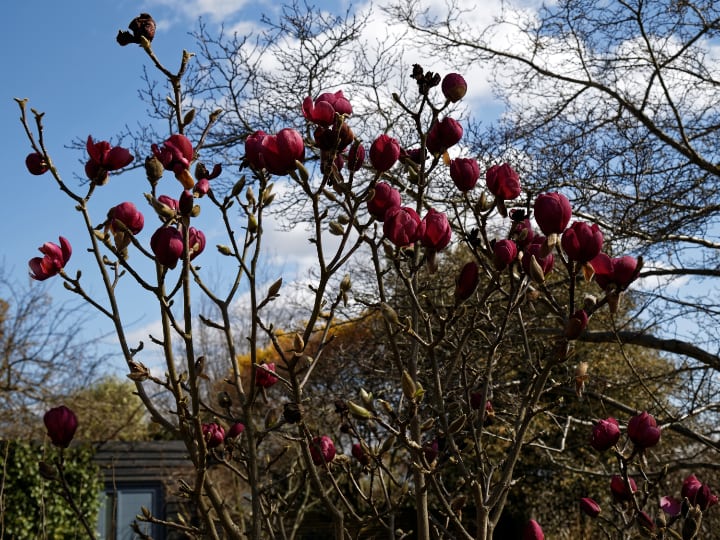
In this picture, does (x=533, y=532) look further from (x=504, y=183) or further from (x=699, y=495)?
(x=504, y=183)

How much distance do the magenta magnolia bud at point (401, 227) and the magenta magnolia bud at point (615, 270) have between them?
0.30m

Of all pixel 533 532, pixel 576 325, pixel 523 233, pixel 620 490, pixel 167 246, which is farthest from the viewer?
pixel 620 490

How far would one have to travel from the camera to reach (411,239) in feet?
4.37

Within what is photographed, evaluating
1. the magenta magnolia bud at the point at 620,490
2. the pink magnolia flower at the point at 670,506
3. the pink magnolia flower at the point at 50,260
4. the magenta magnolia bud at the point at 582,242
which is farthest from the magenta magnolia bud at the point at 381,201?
the pink magnolia flower at the point at 670,506

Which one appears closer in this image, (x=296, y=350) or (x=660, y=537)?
(x=296, y=350)

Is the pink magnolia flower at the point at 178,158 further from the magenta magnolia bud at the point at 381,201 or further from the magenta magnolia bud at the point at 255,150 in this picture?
the magenta magnolia bud at the point at 381,201

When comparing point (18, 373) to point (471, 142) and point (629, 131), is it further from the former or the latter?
point (629, 131)

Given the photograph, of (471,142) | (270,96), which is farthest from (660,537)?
(270,96)

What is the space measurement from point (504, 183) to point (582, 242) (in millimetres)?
195

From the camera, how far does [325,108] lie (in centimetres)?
138

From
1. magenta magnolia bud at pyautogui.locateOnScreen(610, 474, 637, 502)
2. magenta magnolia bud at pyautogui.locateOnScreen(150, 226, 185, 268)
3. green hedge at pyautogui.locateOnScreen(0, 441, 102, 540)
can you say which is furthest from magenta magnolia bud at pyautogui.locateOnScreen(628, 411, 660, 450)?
green hedge at pyautogui.locateOnScreen(0, 441, 102, 540)

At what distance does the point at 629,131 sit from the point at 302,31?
8.41 ft

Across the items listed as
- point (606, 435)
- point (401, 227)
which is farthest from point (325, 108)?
point (606, 435)

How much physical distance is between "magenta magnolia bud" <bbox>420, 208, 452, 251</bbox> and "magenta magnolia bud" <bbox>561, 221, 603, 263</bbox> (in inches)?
7.4
